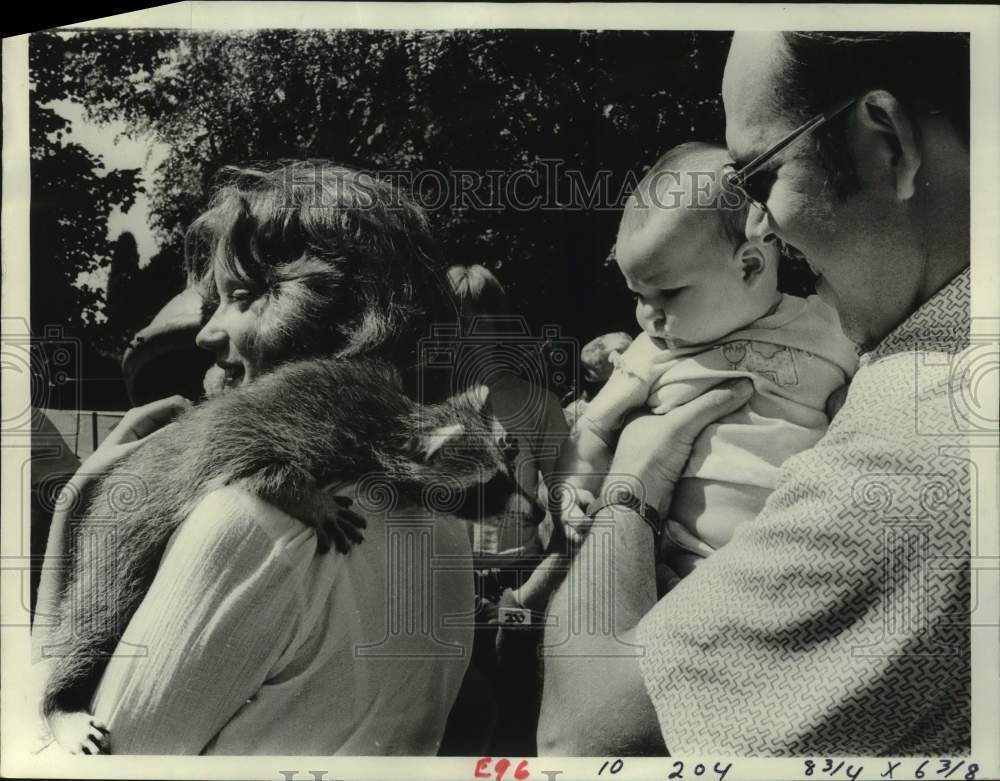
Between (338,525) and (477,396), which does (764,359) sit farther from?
(338,525)

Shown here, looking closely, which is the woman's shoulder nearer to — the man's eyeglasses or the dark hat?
the dark hat

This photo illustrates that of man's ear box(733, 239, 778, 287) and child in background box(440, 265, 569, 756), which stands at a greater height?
man's ear box(733, 239, 778, 287)

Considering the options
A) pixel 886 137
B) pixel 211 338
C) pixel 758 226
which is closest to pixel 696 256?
pixel 758 226

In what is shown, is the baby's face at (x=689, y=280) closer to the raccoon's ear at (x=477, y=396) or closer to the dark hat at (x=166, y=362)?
the raccoon's ear at (x=477, y=396)

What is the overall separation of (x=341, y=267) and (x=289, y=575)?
102 centimetres

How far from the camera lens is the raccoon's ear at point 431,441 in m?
3.22

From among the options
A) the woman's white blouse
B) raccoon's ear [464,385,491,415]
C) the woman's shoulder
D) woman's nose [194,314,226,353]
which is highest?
woman's nose [194,314,226,353]

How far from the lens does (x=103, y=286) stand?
3.28 m

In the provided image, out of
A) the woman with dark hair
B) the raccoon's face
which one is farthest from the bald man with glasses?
the woman with dark hair

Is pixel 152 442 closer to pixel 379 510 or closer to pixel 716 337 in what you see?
pixel 379 510

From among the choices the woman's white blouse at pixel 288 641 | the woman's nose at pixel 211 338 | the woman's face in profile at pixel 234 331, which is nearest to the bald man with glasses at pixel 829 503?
the woman's white blouse at pixel 288 641

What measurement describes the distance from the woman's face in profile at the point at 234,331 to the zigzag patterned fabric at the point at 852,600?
5.14 feet

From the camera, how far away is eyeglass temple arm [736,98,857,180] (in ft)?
10.4

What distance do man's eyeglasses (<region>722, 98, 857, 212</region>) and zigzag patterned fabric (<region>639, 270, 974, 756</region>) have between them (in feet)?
2.15
